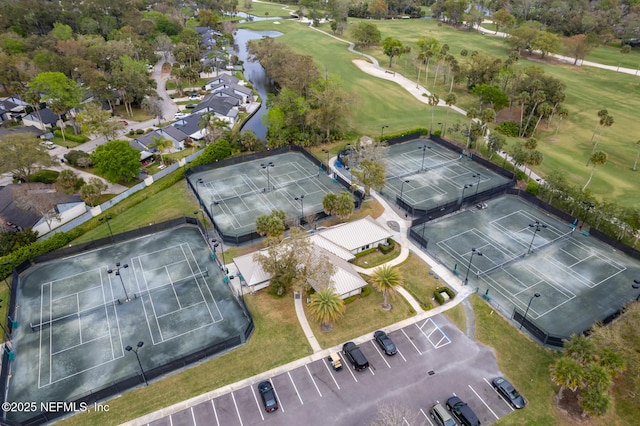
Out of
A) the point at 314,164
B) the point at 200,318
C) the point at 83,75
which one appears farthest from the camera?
the point at 83,75

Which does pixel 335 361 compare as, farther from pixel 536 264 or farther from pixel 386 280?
pixel 536 264

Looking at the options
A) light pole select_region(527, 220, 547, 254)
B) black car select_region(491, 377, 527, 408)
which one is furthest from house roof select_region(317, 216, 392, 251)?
black car select_region(491, 377, 527, 408)

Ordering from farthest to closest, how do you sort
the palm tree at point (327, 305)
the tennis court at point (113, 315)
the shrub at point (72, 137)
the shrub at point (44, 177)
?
1. the shrub at point (72, 137)
2. the shrub at point (44, 177)
3. the palm tree at point (327, 305)
4. the tennis court at point (113, 315)

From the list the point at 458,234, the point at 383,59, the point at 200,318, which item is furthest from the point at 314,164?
the point at 383,59

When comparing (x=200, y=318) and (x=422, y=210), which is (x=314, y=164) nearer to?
(x=422, y=210)

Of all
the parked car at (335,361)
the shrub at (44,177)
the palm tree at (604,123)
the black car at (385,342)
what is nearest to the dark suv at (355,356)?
the parked car at (335,361)

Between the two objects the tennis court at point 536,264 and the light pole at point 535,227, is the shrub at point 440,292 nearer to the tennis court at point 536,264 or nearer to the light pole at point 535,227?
the tennis court at point 536,264

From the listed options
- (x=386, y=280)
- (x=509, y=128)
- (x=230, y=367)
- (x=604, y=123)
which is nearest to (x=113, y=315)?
(x=230, y=367)
